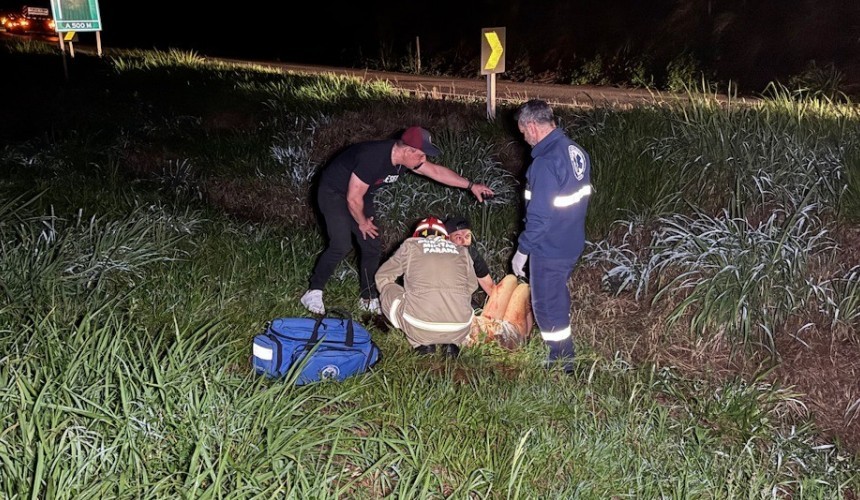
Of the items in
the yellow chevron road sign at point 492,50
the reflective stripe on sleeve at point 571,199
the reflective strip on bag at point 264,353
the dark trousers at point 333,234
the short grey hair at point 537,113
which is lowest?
the reflective strip on bag at point 264,353

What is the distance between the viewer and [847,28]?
57.6 feet

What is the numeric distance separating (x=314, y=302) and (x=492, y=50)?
4309mm

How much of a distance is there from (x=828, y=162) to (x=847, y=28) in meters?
13.2

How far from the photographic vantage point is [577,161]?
4.91 metres

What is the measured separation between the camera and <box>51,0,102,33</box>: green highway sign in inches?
576

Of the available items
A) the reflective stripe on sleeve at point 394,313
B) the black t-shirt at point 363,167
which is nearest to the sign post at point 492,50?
the black t-shirt at point 363,167

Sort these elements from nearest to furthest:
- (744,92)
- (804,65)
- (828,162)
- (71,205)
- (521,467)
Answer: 1. (521,467)
2. (828,162)
3. (71,205)
4. (744,92)
5. (804,65)

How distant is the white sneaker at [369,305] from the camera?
6123 millimetres

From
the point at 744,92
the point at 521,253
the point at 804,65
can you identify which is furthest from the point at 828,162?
the point at 804,65

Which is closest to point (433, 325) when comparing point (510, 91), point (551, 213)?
point (551, 213)

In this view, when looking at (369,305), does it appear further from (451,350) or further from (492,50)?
(492,50)

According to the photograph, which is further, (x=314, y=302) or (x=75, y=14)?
(x=75, y=14)

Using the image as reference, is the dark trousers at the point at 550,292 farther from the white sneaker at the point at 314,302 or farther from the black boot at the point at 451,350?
the white sneaker at the point at 314,302

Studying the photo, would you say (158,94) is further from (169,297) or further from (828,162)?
(828,162)
